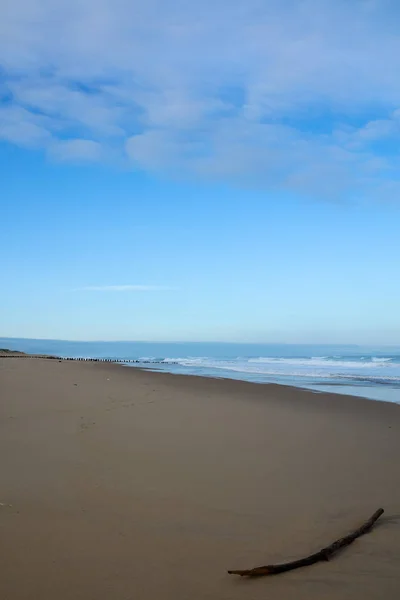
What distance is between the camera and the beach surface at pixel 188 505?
3.07 metres

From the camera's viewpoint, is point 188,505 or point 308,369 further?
point 308,369

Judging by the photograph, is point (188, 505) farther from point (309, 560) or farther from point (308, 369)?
point (308, 369)


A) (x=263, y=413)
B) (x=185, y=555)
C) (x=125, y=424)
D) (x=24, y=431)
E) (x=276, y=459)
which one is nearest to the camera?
(x=185, y=555)

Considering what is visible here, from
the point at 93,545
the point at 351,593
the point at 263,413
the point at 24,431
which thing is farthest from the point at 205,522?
the point at 263,413

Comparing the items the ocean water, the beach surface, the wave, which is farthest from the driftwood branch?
the wave

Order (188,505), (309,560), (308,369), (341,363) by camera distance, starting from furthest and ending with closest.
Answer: (341,363), (308,369), (188,505), (309,560)

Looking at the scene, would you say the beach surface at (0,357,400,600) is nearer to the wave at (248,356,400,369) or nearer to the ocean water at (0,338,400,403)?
the ocean water at (0,338,400,403)

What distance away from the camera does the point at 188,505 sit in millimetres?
4363

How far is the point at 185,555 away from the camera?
11.2 ft

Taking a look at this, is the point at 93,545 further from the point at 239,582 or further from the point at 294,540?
the point at 294,540

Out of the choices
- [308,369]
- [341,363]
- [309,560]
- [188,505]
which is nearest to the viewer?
[309,560]

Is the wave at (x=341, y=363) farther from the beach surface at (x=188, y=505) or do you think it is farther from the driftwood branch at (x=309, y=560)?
the driftwood branch at (x=309, y=560)

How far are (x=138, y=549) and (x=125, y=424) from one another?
4.53 m

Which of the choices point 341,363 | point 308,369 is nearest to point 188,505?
point 308,369
